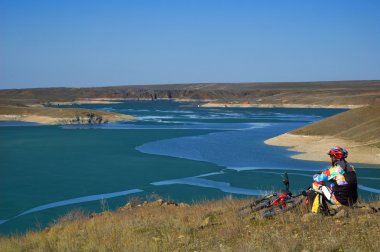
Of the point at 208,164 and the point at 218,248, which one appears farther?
the point at 208,164

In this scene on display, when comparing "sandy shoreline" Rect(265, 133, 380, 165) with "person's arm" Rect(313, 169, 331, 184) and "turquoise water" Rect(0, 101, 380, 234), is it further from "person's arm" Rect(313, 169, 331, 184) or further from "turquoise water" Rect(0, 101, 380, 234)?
"person's arm" Rect(313, 169, 331, 184)

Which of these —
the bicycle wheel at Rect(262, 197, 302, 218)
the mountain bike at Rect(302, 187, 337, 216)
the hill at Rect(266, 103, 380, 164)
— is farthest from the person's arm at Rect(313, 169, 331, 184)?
the hill at Rect(266, 103, 380, 164)

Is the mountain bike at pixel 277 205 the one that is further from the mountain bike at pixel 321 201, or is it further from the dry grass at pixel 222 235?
the mountain bike at pixel 321 201

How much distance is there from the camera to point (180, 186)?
26703 mm

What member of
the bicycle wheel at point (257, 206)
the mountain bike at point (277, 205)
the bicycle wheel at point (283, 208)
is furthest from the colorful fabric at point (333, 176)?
the bicycle wheel at point (257, 206)

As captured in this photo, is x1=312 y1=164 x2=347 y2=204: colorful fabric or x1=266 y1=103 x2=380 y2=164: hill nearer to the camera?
x1=312 y1=164 x2=347 y2=204: colorful fabric

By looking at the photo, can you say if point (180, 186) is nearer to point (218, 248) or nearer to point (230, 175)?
point (230, 175)

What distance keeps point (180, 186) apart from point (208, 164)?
26.1 feet

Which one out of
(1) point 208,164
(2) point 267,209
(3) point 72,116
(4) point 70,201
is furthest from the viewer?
(3) point 72,116

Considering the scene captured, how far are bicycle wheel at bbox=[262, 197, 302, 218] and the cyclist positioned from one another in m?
0.88

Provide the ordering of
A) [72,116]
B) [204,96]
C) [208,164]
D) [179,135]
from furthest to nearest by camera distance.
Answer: [204,96]
[72,116]
[179,135]
[208,164]

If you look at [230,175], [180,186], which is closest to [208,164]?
[230,175]

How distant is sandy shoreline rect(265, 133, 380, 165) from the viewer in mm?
35688

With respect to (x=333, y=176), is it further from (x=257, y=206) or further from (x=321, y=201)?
(x=257, y=206)
